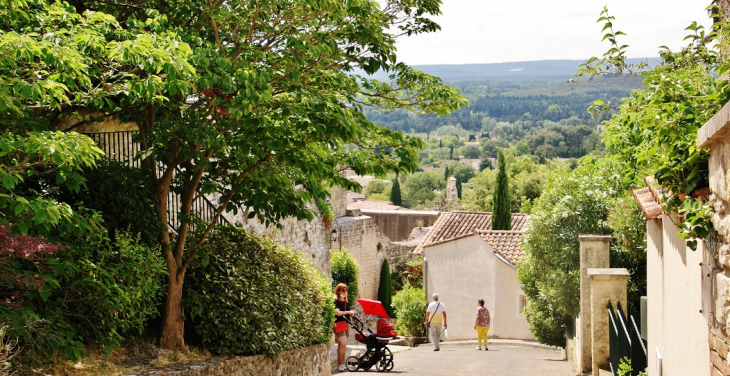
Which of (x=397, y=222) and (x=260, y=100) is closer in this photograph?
(x=260, y=100)

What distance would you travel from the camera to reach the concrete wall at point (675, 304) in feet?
16.8

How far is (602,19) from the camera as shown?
6473mm

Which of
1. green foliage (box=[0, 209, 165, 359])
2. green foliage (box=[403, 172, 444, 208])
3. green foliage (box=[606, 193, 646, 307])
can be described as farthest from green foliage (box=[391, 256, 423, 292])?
green foliage (box=[403, 172, 444, 208])

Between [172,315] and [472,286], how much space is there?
21095mm

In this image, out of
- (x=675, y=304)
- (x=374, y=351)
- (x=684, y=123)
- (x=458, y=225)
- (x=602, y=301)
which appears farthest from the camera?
(x=458, y=225)

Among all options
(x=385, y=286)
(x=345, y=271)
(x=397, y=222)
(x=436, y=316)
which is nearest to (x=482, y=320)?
(x=436, y=316)

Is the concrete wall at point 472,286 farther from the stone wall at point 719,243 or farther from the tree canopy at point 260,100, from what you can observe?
the stone wall at point 719,243

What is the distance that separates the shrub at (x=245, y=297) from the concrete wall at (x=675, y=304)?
17.0 feet

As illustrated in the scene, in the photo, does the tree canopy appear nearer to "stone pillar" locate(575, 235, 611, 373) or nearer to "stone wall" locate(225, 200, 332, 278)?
"stone pillar" locate(575, 235, 611, 373)

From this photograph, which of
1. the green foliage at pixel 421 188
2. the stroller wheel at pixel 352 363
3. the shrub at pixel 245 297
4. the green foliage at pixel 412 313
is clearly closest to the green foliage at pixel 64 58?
the shrub at pixel 245 297

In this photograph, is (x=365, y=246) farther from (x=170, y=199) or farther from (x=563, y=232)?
(x=170, y=199)

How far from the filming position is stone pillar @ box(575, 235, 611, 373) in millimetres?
12477

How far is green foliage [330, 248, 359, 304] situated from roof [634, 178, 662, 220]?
24066 millimetres

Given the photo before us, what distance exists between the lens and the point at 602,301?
11.5m
